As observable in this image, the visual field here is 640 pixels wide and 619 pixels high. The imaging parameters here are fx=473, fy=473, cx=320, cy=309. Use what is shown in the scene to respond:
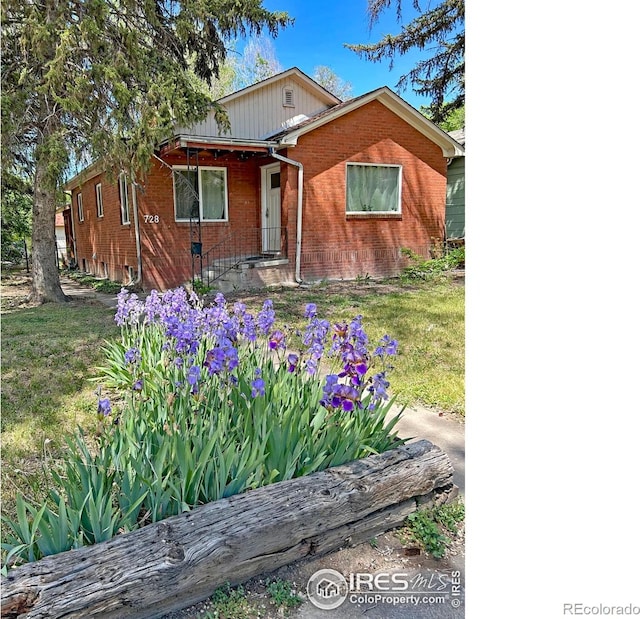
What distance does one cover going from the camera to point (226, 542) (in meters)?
1.51

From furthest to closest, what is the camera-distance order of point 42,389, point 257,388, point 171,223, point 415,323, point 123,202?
point 123,202 → point 171,223 → point 415,323 → point 42,389 → point 257,388

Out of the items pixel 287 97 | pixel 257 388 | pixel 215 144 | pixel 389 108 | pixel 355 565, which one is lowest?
pixel 355 565

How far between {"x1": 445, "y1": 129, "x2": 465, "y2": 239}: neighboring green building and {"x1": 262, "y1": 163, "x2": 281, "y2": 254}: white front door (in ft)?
14.6

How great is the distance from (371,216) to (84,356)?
22.5ft

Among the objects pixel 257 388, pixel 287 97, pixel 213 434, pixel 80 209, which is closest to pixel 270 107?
pixel 287 97

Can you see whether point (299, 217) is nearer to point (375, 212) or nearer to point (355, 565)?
point (375, 212)

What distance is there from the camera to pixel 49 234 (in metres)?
7.86

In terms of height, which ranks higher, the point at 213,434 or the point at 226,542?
the point at 213,434

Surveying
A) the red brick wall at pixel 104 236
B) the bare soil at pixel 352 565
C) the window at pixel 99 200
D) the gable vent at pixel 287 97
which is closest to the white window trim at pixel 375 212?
the gable vent at pixel 287 97

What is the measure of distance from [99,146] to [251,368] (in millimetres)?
5235

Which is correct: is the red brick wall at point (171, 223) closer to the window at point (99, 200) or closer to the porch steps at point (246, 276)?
the porch steps at point (246, 276)

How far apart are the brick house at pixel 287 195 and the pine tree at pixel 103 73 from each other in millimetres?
1426
